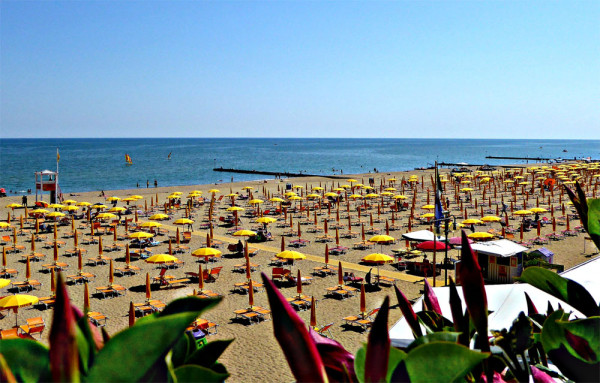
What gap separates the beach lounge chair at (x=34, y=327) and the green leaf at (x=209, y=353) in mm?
13614

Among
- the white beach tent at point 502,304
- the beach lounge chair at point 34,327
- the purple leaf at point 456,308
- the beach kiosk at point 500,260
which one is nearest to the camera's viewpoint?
the purple leaf at point 456,308

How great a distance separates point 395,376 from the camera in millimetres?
1352

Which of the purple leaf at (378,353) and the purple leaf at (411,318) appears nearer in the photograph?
the purple leaf at (378,353)

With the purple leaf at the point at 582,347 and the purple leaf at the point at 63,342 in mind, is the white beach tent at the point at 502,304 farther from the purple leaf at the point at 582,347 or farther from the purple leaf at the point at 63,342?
the purple leaf at the point at 63,342

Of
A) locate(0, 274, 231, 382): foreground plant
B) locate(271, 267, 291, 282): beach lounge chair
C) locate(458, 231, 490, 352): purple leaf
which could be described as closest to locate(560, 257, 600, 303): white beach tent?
locate(458, 231, 490, 352): purple leaf

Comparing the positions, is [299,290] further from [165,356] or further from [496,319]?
[165,356]

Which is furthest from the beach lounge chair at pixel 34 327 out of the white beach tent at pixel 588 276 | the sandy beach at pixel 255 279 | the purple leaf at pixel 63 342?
the purple leaf at pixel 63 342

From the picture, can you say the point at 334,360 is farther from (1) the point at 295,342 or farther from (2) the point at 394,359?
(1) the point at 295,342

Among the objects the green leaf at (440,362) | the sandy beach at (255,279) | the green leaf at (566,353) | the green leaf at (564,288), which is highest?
the green leaf at (440,362)

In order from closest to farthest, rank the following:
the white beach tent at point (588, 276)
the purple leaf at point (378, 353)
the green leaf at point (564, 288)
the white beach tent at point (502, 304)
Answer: the purple leaf at point (378, 353), the green leaf at point (564, 288), the white beach tent at point (502, 304), the white beach tent at point (588, 276)

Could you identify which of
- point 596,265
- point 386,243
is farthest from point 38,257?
point 596,265

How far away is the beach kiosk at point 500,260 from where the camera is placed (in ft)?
56.1

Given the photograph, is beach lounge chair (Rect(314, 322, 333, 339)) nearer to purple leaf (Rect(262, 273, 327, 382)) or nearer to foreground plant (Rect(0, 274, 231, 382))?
purple leaf (Rect(262, 273, 327, 382))

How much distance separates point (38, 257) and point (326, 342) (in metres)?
23.9
